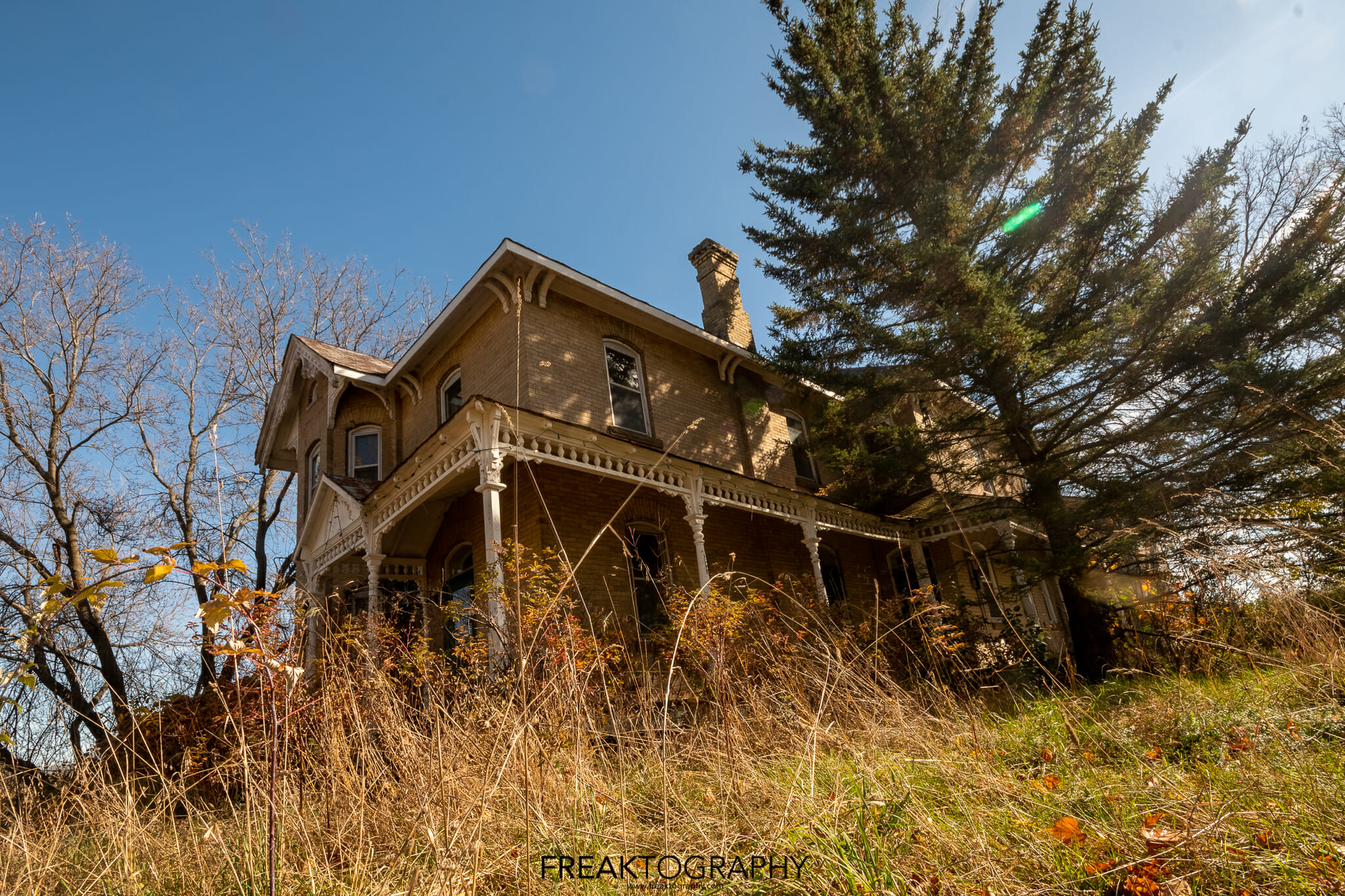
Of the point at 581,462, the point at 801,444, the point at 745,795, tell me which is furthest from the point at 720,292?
the point at 745,795

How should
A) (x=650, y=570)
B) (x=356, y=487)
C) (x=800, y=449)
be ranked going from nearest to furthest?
(x=650, y=570) < (x=356, y=487) < (x=800, y=449)

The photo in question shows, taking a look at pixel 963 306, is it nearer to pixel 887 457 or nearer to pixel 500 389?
pixel 887 457

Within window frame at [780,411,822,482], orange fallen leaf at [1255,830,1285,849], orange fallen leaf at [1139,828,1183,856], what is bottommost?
orange fallen leaf at [1255,830,1285,849]

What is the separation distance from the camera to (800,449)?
50.0ft

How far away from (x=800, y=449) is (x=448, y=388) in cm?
749

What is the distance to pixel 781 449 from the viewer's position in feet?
49.4

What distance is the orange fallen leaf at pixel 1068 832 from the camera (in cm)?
234

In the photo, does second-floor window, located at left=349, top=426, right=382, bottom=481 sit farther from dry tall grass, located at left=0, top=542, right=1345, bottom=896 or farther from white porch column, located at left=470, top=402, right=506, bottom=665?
dry tall grass, located at left=0, top=542, right=1345, bottom=896

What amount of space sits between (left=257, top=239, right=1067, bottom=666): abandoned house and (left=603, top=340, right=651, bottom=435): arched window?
1.3 inches

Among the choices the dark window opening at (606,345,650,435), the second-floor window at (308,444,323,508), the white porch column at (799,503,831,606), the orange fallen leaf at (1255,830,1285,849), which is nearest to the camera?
the orange fallen leaf at (1255,830,1285,849)

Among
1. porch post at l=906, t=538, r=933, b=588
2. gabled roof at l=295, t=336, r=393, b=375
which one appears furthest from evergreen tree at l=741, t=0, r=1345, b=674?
gabled roof at l=295, t=336, r=393, b=375

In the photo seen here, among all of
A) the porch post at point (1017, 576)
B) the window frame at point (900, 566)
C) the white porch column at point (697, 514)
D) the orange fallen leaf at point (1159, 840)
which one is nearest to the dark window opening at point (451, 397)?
the white porch column at point (697, 514)

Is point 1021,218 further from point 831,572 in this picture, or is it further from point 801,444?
point 831,572

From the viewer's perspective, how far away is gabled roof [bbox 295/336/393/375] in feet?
48.2
